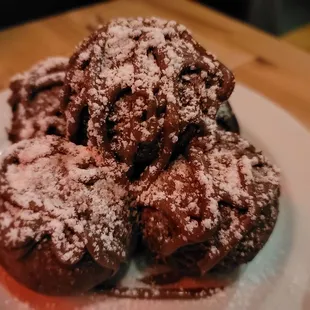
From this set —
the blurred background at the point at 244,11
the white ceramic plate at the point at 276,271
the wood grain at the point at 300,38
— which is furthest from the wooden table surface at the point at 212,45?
the blurred background at the point at 244,11

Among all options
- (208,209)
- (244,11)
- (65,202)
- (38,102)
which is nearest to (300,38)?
(244,11)

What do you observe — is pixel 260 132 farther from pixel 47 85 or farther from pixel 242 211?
pixel 47 85

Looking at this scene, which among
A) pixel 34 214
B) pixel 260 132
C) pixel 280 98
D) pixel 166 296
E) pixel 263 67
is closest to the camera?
pixel 34 214

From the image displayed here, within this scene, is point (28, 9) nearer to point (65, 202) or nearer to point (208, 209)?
point (65, 202)

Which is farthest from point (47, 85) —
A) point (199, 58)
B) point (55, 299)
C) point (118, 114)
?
point (55, 299)

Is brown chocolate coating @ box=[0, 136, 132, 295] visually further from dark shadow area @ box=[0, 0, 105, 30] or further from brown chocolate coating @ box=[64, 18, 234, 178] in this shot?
dark shadow area @ box=[0, 0, 105, 30]

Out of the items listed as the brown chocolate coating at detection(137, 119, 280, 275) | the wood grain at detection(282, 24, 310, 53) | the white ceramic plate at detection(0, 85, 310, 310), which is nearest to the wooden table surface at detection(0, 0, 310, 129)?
the white ceramic plate at detection(0, 85, 310, 310)
